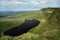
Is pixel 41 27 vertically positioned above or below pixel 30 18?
below

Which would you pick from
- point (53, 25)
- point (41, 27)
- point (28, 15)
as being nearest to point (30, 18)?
point (28, 15)

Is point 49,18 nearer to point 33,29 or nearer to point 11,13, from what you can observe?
point 33,29

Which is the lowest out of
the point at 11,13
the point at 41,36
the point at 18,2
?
the point at 41,36
